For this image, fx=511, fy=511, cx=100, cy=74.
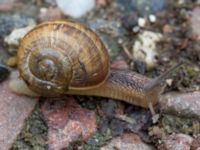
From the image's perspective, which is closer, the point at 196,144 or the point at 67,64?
the point at 196,144

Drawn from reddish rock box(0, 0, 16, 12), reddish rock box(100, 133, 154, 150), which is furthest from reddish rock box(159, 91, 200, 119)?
reddish rock box(0, 0, 16, 12)

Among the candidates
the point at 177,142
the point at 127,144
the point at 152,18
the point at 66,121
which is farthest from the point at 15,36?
the point at 177,142

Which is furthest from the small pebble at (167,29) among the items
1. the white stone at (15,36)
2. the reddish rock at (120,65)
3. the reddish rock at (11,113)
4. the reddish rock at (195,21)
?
the reddish rock at (11,113)

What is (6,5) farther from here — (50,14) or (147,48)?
(147,48)

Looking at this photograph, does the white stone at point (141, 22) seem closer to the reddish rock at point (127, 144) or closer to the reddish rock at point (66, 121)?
the reddish rock at point (66, 121)

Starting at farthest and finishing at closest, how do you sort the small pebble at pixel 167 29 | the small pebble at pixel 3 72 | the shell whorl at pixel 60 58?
the small pebble at pixel 167 29
the small pebble at pixel 3 72
the shell whorl at pixel 60 58

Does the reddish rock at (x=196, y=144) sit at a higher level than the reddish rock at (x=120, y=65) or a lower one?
lower
